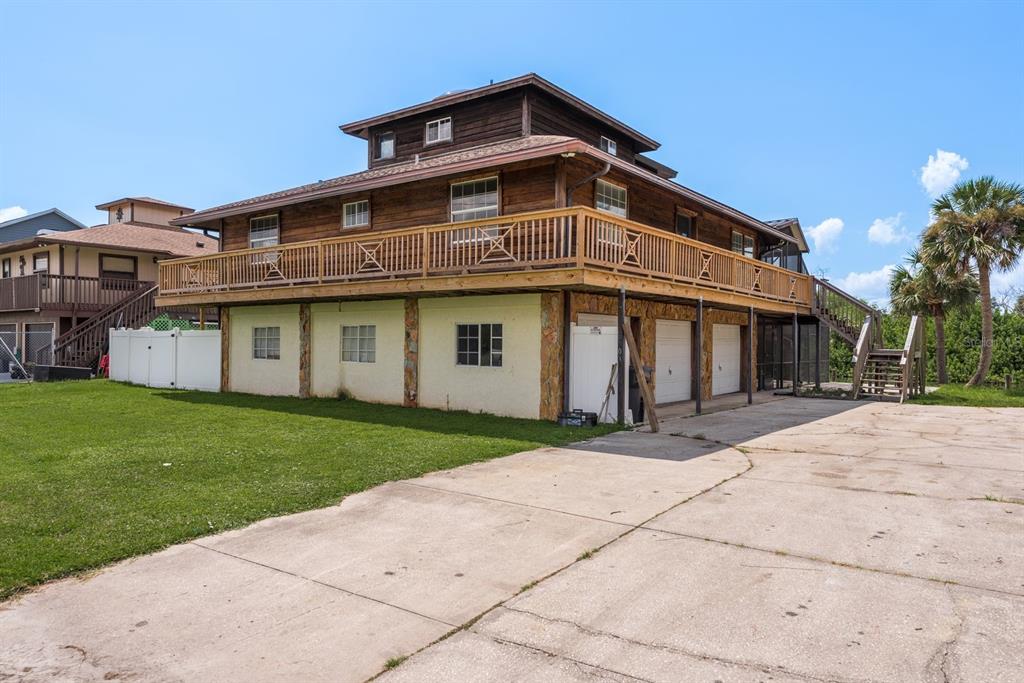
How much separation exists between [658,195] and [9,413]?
53.2 ft

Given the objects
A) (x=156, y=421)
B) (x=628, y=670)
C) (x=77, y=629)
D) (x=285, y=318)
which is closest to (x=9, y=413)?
(x=156, y=421)

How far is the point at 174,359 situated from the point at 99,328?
6.42 meters

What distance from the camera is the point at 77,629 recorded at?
13.2 ft

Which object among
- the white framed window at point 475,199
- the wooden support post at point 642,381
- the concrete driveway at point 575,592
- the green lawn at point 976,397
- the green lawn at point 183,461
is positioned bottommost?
the concrete driveway at point 575,592

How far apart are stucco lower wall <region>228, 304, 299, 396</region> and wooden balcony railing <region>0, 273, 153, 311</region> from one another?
9.83m

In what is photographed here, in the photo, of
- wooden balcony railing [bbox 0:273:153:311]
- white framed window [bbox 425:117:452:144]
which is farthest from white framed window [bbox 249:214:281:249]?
wooden balcony railing [bbox 0:273:153:311]

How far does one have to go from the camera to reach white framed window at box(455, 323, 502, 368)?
14.2 m

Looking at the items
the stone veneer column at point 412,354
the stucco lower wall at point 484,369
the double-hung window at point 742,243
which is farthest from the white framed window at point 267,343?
the double-hung window at point 742,243

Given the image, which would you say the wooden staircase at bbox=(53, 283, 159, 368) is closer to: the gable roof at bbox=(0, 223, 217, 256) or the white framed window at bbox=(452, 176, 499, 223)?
the gable roof at bbox=(0, 223, 217, 256)

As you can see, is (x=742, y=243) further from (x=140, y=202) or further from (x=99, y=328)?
(x=140, y=202)

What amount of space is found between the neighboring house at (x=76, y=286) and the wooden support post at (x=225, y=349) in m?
6.92

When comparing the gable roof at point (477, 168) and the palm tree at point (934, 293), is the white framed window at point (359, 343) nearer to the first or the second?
A: the gable roof at point (477, 168)

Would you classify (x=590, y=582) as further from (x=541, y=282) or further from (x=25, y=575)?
(x=541, y=282)

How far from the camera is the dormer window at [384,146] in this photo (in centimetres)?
2156
